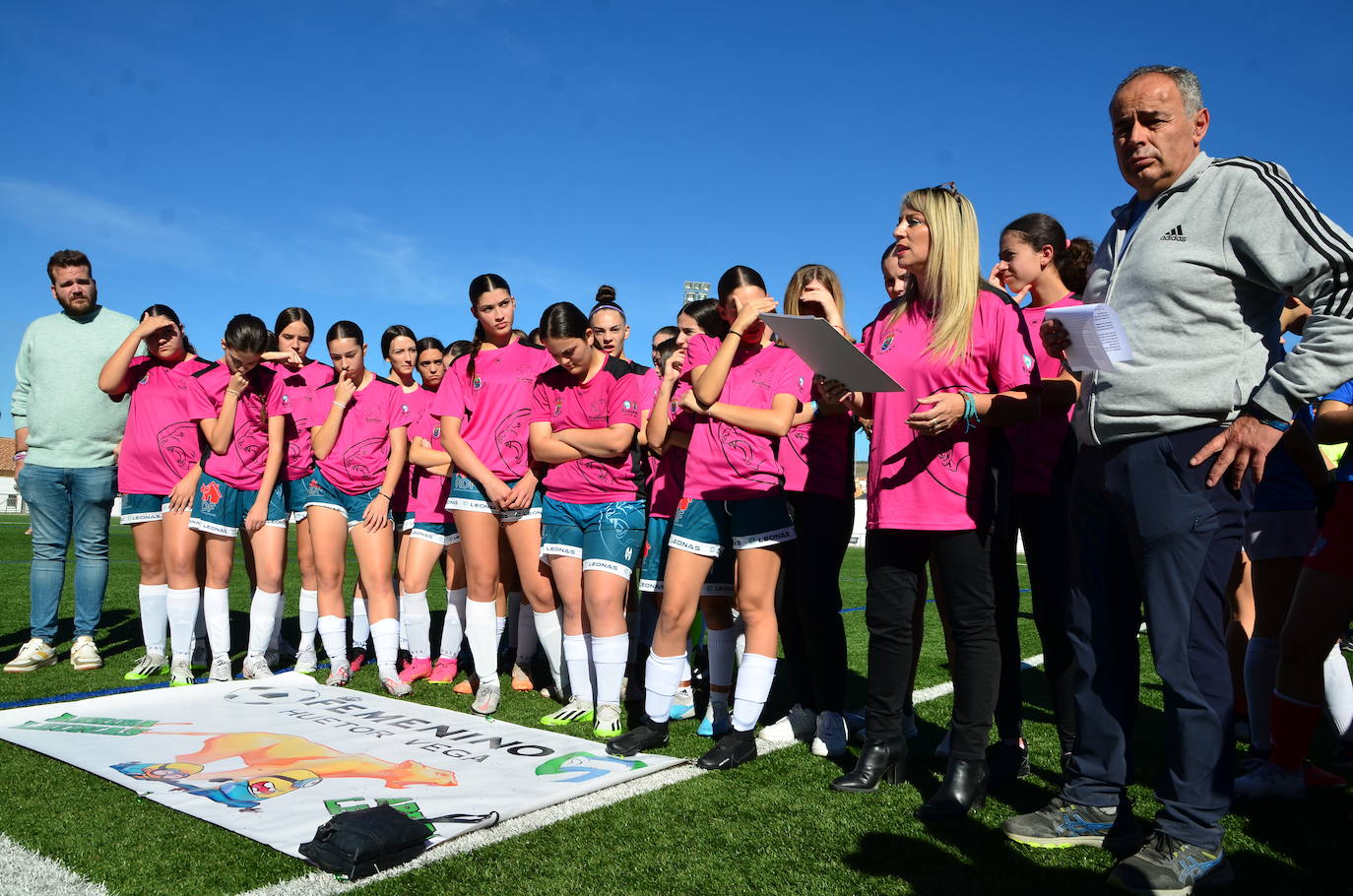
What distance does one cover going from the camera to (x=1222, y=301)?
2.48 m

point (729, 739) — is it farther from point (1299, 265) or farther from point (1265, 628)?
point (1299, 265)

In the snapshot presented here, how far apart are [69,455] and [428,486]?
2321 millimetres

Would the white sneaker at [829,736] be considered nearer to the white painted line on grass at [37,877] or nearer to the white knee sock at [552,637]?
the white knee sock at [552,637]

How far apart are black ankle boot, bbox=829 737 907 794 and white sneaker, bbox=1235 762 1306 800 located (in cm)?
119

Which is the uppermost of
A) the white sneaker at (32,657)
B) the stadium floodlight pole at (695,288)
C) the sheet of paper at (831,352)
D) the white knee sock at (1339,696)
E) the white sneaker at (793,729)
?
the stadium floodlight pole at (695,288)

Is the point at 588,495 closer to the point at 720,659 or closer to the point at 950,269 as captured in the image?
the point at 720,659

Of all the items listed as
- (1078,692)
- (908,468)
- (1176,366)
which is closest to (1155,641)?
(1078,692)

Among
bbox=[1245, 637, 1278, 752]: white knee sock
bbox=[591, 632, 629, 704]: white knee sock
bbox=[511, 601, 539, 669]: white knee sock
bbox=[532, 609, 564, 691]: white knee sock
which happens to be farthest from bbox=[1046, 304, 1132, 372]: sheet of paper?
Answer: bbox=[511, 601, 539, 669]: white knee sock

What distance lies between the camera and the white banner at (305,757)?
308 centimetres

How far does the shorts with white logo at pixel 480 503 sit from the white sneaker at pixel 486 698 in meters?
0.85

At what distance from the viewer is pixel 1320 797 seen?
3350 millimetres

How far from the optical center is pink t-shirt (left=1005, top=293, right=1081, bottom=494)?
3.56 metres

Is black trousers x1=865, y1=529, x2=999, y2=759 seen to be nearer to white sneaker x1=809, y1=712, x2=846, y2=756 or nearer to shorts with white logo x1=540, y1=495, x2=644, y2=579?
white sneaker x1=809, y1=712, x2=846, y2=756

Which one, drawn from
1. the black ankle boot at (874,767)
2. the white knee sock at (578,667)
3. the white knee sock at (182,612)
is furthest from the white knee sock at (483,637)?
the black ankle boot at (874,767)
